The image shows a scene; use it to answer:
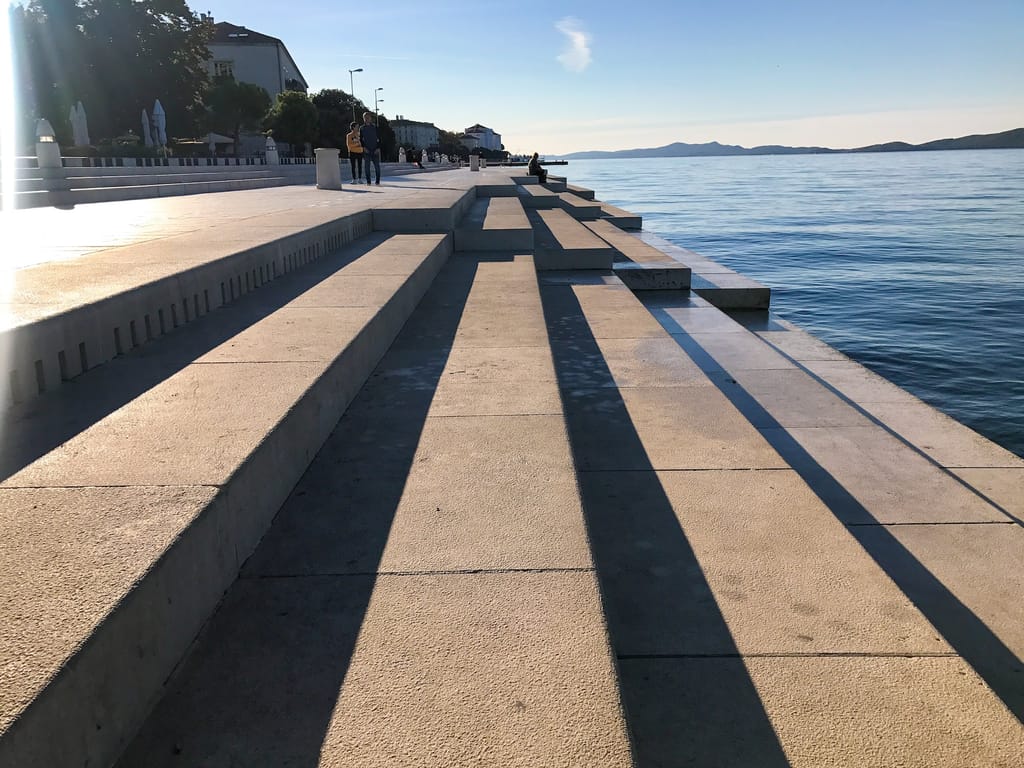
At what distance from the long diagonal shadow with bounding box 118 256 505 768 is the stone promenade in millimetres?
11

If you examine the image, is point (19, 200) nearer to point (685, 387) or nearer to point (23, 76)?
point (685, 387)

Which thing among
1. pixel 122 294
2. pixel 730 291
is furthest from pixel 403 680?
pixel 730 291

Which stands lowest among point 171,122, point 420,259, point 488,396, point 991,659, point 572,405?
point 991,659

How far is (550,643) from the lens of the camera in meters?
2.21

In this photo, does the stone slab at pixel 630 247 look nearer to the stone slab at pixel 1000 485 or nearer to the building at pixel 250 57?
the stone slab at pixel 1000 485

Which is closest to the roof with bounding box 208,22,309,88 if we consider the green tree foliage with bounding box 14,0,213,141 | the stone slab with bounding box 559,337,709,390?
the green tree foliage with bounding box 14,0,213,141

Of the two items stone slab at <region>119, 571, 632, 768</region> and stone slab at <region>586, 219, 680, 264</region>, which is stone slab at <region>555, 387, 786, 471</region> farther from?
stone slab at <region>586, 219, 680, 264</region>

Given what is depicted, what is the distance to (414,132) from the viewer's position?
163000 millimetres

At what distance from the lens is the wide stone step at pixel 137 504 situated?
181 centimetres

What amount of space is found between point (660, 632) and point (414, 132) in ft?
560

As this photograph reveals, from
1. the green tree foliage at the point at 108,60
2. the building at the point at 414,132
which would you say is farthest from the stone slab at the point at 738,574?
the building at the point at 414,132

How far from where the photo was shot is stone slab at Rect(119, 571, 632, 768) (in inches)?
73.1

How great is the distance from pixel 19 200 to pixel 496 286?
11671 mm

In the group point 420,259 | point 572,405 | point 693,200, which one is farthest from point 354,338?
point 693,200
